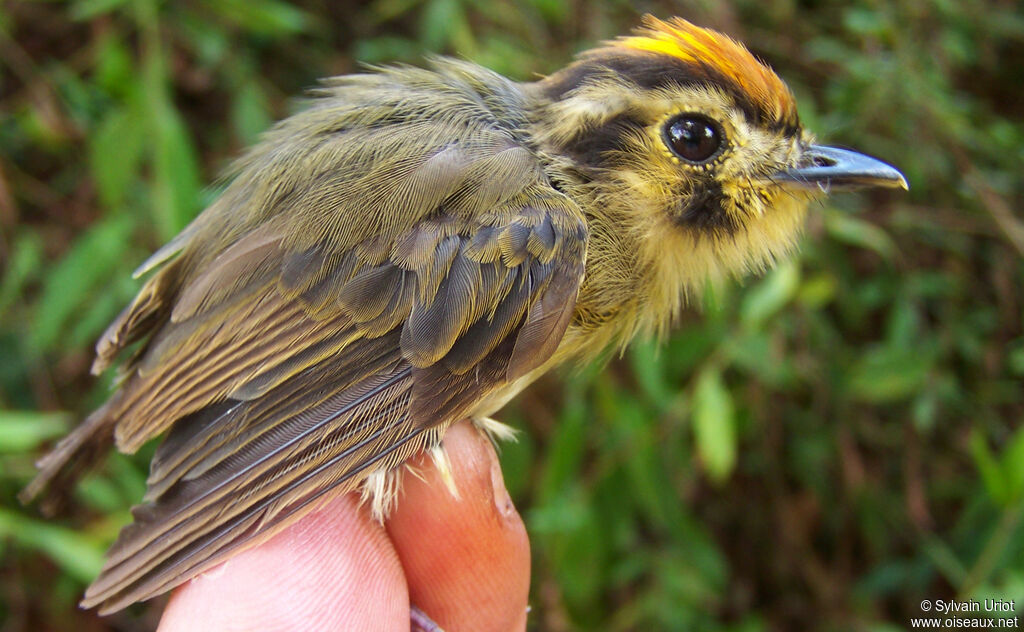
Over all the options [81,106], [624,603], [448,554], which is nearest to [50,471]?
[448,554]

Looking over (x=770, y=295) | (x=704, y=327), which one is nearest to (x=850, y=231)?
(x=770, y=295)

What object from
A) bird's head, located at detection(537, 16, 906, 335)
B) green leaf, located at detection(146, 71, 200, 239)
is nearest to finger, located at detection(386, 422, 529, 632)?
bird's head, located at detection(537, 16, 906, 335)

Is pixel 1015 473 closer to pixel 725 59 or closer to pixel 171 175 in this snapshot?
pixel 725 59

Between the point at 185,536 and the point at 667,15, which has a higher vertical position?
the point at 667,15

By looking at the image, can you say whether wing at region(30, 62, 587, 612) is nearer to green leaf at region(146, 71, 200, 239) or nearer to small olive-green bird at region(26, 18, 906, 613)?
small olive-green bird at region(26, 18, 906, 613)

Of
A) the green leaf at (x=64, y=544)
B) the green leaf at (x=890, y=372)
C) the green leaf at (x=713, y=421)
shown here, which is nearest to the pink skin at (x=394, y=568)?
the green leaf at (x=713, y=421)

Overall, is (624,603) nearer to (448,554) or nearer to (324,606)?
(448,554)

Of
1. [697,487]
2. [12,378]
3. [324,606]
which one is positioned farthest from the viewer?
[697,487]

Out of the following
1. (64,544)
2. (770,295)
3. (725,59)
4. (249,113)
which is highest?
(725,59)
